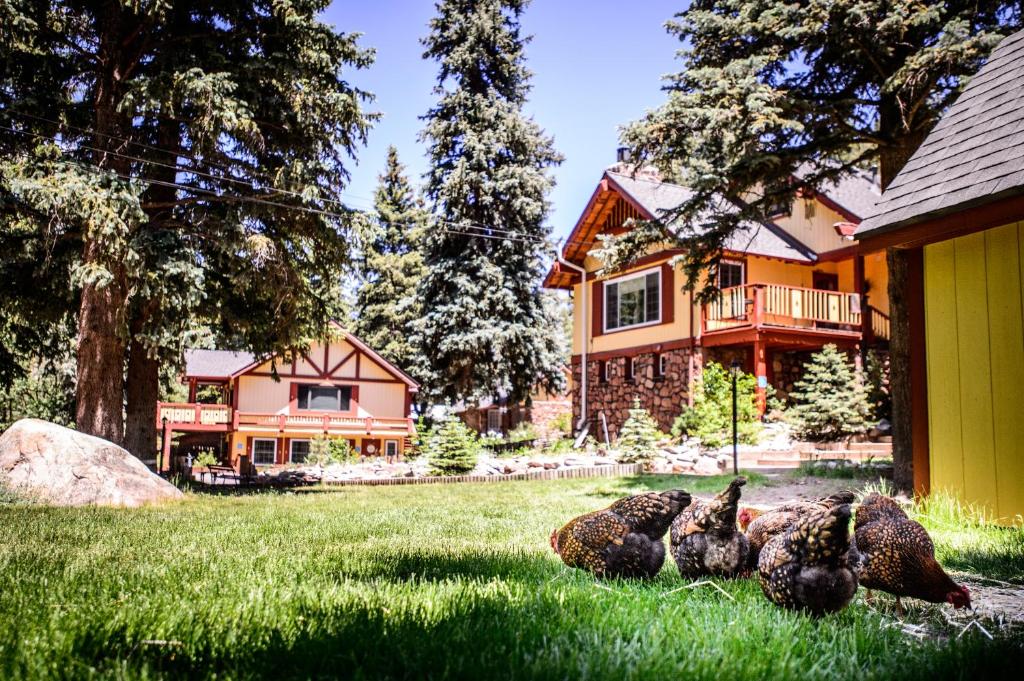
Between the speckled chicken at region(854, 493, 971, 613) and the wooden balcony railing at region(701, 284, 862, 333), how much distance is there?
1639 cm

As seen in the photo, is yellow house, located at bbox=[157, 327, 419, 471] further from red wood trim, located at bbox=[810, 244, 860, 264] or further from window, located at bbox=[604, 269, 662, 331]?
red wood trim, located at bbox=[810, 244, 860, 264]

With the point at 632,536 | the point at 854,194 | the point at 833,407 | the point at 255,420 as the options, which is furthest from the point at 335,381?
the point at 632,536

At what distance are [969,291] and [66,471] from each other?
32.1 ft

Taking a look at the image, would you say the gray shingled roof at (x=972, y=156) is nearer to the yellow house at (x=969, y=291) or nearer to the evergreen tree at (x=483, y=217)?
the yellow house at (x=969, y=291)

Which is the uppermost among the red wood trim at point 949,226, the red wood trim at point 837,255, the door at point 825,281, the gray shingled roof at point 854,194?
the gray shingled roof at point 854,194

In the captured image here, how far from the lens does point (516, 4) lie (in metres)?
27.7

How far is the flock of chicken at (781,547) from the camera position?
2939 mm

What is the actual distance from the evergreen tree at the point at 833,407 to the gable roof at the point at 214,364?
22063 mm

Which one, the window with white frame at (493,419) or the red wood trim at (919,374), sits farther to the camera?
the window with white frame at (493,419)

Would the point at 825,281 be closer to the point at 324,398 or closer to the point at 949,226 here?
the point at 949,226

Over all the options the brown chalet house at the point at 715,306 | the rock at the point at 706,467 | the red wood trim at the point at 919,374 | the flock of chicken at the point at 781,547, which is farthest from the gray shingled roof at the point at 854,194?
the flock of chicken at the point at 781,547

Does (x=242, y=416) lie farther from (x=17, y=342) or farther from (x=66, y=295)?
(x=66, y=295)

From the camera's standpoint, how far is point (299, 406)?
32.0m

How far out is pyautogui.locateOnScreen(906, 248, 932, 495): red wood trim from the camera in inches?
Answer: 294
